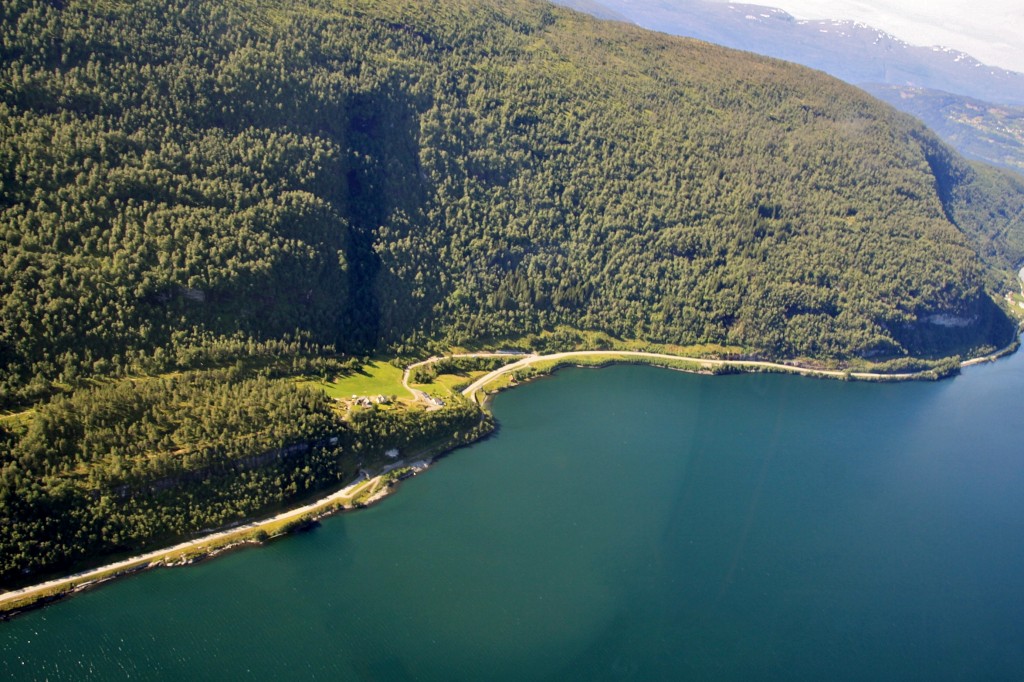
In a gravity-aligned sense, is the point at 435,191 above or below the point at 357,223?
above

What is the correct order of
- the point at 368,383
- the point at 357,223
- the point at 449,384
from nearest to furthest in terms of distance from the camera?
1. the point at 368,383
2. the point at 449,384
3. the point at 357,223

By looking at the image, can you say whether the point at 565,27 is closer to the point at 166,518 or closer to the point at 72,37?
the point at 72,37

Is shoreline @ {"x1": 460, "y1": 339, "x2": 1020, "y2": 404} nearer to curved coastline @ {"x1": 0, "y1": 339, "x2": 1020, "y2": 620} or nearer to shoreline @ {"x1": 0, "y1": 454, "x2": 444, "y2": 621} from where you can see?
curved coastline @ {"x1": 0, "y1": 339, "x2": 1020, "y2": 620}

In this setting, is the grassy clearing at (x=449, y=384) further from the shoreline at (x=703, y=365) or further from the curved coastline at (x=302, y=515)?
the shoreline at (x=703, y=365)

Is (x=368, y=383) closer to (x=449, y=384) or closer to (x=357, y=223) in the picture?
(x=449, y=384)

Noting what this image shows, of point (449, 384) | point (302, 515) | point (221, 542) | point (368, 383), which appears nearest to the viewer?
point (221, 542)

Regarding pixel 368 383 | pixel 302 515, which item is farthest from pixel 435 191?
pixel 302 515
